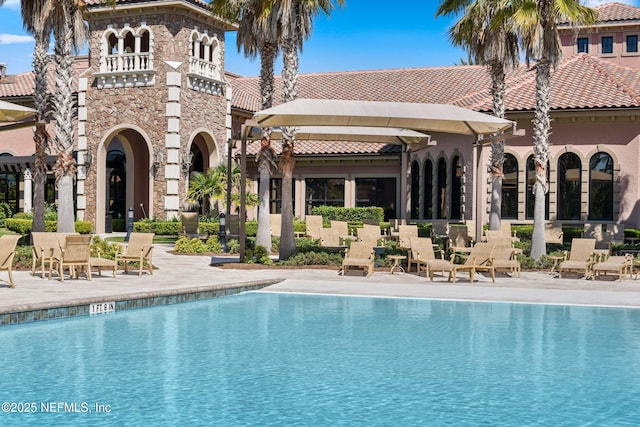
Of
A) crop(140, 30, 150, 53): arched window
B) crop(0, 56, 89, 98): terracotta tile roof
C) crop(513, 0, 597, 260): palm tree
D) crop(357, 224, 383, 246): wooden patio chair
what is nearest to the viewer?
crop(513, 0, 597, 260): palm tree

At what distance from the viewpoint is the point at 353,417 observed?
727 cm

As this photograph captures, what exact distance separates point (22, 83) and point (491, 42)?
26164 millimetres

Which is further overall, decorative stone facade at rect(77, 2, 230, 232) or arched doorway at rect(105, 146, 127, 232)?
arched doorway at rect(105, 146, 127, 232)

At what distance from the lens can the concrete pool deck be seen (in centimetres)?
1323

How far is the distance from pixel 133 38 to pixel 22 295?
23777 millimetres

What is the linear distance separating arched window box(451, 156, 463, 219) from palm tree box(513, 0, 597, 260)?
791 cm

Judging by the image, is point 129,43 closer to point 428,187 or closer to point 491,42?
point 428,187

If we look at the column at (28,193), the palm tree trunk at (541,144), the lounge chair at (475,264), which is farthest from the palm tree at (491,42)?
the column at (28,193)

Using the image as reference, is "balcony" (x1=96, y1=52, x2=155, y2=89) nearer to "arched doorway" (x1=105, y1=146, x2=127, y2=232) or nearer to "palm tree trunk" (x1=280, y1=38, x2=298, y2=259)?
"arched doorway" (x1=105, y1=146, x2=127, y2=232)

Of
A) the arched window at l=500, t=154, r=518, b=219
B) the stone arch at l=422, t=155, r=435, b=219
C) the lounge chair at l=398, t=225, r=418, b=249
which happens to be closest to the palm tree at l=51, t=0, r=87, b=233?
the lounge chair at l=398, t=225, r=418, b=249

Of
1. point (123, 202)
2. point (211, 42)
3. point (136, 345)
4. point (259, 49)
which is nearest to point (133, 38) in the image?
point (211, 42)

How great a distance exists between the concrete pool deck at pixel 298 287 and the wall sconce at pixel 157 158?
12.8 meters

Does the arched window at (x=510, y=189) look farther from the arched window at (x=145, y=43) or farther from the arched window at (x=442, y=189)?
the arched window at (x=145, y=43)

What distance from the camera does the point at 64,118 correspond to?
69.4 feet
